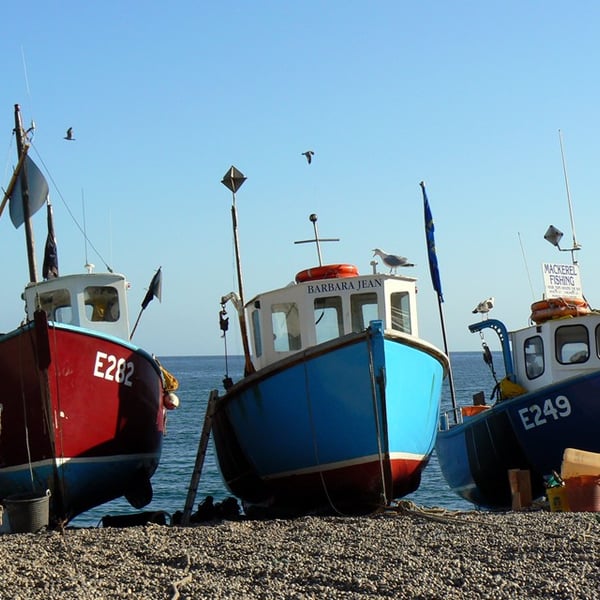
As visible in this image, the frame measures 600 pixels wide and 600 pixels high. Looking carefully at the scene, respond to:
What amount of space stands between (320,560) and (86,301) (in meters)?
7.47

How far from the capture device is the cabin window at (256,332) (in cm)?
1401

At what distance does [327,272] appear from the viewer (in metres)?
13.4

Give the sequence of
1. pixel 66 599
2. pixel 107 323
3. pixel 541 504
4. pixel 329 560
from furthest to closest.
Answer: pixel 107 323 → pixel 541 504 → pixel 329 560 → pixel 66 599

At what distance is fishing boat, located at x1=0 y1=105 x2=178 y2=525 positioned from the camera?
1206 centimetres

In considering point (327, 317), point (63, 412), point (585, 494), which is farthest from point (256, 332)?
point (585, 494)

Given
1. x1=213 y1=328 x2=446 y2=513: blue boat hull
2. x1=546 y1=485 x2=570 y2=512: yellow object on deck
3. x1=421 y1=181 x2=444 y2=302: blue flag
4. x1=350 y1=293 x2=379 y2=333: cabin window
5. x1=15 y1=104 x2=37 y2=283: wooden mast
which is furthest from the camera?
x1=421 y1=181 x2=444 y2=302: blue flag

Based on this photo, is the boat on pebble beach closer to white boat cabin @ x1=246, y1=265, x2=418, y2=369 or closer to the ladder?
white boat cabin @ x1=246, y1=265, x2=418, y2=369

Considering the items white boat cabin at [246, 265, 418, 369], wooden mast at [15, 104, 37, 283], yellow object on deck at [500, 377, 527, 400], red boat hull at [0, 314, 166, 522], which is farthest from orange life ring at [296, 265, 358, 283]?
wooden mast at [15, 104, 37, 283]

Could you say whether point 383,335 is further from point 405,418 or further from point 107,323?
point 107,323

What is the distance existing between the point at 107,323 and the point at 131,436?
2.07 m

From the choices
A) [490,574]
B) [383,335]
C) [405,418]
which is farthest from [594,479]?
[490,574]

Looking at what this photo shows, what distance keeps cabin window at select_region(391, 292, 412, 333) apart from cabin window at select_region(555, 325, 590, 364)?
9.69 feet

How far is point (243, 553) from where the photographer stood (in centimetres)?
880

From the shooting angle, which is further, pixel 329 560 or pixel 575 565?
pixel 329 560
